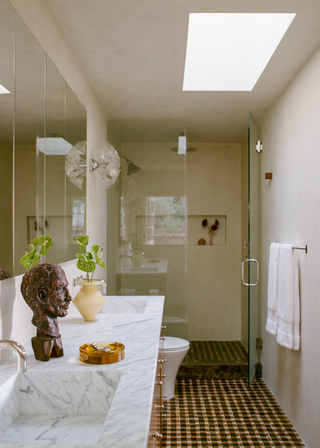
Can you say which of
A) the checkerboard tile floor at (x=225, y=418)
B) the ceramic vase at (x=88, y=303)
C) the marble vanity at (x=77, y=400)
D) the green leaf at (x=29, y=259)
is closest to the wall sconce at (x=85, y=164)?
the ceramic vase at (x=88, y=303)

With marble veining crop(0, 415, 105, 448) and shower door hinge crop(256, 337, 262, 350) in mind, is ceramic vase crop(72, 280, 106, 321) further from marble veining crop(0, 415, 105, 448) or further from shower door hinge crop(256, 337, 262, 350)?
shower door hinge crop(256, 337, 262, 350)

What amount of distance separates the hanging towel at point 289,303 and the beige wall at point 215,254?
6.27ft

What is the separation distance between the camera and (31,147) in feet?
5.11

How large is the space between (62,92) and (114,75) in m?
0.66

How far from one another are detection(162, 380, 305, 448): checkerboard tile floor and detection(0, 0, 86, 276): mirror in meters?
1.43

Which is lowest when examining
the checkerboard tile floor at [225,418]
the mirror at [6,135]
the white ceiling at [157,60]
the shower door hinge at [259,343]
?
the checkerboard tile floor at [225,418]

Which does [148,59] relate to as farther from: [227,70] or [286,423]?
[286,423]

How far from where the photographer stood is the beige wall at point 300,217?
7.45ft

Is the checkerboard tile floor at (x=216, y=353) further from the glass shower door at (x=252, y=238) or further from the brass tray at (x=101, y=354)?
the brass tray at (x=101, y=354)

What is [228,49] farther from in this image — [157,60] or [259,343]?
[259,343]

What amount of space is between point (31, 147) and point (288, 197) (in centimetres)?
188

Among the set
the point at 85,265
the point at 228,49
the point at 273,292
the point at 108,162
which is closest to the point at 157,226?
the point at 108,162

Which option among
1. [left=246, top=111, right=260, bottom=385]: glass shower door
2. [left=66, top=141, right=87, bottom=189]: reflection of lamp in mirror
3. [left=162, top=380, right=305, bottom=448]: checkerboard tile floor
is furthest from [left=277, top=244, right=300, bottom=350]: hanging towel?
[left=66, top=141, right=87, bottom=189]: reflection of lamp in mirror

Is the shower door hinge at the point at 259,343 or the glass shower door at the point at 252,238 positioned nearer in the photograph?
the glass shower door at the point at 252,238
